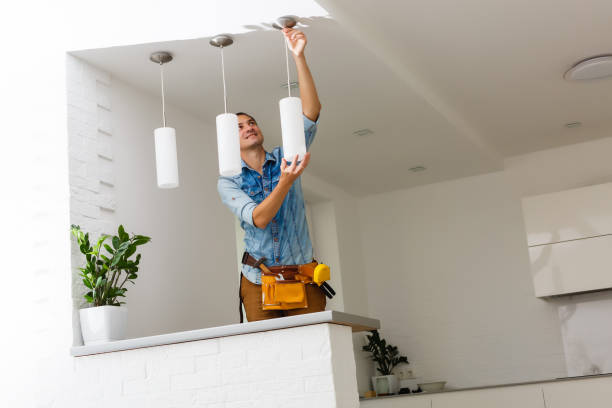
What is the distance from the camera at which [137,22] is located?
3787 mm

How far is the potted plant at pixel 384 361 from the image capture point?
6344mm

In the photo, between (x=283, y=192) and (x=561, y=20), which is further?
(x=561, y=20)

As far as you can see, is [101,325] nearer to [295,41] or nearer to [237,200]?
[237,200]

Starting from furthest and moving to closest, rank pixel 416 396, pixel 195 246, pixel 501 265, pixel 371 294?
pixel 371 294, pixel 501 265, pixel 416 396, pixel 195 246

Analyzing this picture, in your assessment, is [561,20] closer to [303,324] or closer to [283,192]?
[283,192]

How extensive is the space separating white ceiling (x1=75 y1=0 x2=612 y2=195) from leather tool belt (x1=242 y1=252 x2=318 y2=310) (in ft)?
3.85

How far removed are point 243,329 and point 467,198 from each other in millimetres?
4241

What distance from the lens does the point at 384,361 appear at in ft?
21.4

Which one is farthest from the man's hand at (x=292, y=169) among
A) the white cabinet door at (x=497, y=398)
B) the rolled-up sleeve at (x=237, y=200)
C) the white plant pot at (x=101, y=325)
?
the white cabinet door at (x=497, y=398)

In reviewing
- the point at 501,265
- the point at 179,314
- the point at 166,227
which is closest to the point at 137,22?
the point at 166,227

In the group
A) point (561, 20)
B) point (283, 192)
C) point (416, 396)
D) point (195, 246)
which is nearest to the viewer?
point (283, 192)

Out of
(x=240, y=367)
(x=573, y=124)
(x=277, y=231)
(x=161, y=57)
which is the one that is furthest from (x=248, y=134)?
(x=573, y=124)

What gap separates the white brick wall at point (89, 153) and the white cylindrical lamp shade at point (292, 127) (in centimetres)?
115

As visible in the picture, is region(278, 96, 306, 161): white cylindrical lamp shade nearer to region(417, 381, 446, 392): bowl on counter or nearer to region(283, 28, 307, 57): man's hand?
region(283, 28, 307, 57): man's hand
